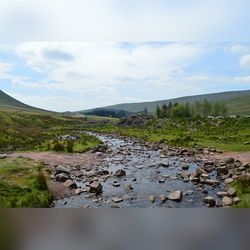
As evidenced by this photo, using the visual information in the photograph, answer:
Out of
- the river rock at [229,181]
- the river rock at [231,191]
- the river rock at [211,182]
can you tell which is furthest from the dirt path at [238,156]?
the river rock at [231,191]

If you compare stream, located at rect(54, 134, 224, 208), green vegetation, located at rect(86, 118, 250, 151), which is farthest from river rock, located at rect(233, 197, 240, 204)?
green vegetation, located at rect(86, 118, 250, 151)

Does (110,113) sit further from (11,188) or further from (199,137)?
(11,188)

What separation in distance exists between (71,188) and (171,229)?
18.6 feet

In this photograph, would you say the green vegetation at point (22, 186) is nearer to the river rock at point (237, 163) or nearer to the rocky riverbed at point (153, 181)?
the rocky riverbed at point (153, 181)

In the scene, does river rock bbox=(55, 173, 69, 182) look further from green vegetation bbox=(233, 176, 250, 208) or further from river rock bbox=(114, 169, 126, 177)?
green vegetation bbox=(233, 176, 250, 208)

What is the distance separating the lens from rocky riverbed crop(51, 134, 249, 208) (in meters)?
9.03

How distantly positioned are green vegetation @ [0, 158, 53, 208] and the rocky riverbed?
51cm

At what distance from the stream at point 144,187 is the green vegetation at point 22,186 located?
59 cm

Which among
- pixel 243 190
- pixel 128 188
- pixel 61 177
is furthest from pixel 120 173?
pixel 243 190

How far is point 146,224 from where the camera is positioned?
18.3 ft

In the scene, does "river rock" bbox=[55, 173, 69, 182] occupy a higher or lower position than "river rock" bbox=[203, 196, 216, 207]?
higher

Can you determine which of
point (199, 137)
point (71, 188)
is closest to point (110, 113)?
point (199, 137)

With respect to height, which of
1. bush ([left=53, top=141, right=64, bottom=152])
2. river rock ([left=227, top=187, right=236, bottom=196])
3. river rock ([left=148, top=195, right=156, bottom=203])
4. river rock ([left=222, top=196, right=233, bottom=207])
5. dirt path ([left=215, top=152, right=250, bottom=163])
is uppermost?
bush ([left=53, top=141, right=64, bottom=152])

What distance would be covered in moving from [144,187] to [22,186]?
363cm
